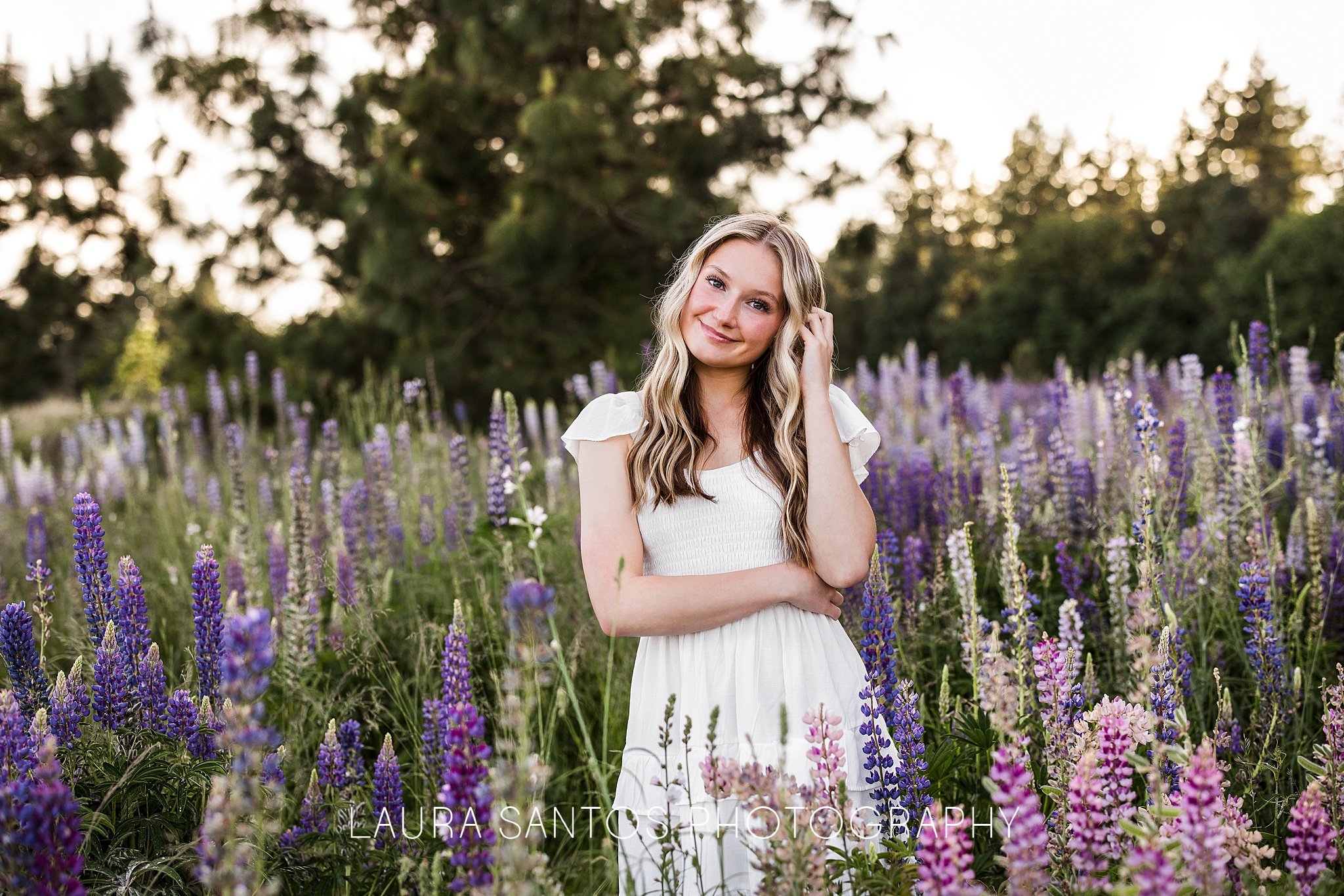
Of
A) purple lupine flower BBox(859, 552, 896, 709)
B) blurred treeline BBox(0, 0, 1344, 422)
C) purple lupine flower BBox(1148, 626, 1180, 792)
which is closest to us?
purple lupine flower BBox(1148, 626, 1180, 792)

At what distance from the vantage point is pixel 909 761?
6.45 feet

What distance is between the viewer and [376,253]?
356 inches

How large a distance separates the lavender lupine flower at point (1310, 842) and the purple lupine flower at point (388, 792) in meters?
1.80

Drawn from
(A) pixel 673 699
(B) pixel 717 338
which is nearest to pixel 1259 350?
(B) pixel 717 338

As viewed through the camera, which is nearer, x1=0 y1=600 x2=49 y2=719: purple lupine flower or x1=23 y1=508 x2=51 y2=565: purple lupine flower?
x1=0 y1=600 x2=49 y2=719: purple lupine flower

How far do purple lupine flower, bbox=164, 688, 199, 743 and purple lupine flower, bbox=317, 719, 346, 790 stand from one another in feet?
1.04

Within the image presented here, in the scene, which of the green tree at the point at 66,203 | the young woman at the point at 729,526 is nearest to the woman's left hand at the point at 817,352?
→ the young woman at the point at 729,526

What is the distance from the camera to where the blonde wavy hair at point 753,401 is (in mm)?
2363

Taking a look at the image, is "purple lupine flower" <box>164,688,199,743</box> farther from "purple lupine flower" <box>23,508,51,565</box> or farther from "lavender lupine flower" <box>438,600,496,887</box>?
"purple lupine flower" <box>23,508,51,565</box>

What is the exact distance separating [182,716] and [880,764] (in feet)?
5.00

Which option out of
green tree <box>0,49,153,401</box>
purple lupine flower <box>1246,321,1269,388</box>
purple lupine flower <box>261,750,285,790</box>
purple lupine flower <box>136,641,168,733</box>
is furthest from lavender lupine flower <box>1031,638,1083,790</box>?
green tree <box>0,49,153,401</box>

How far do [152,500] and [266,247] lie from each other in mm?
5771

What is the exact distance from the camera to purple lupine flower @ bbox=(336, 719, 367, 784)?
2510 mm

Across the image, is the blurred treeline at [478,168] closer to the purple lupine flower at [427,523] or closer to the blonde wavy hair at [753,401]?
the purple lupine flower at [427,523]
